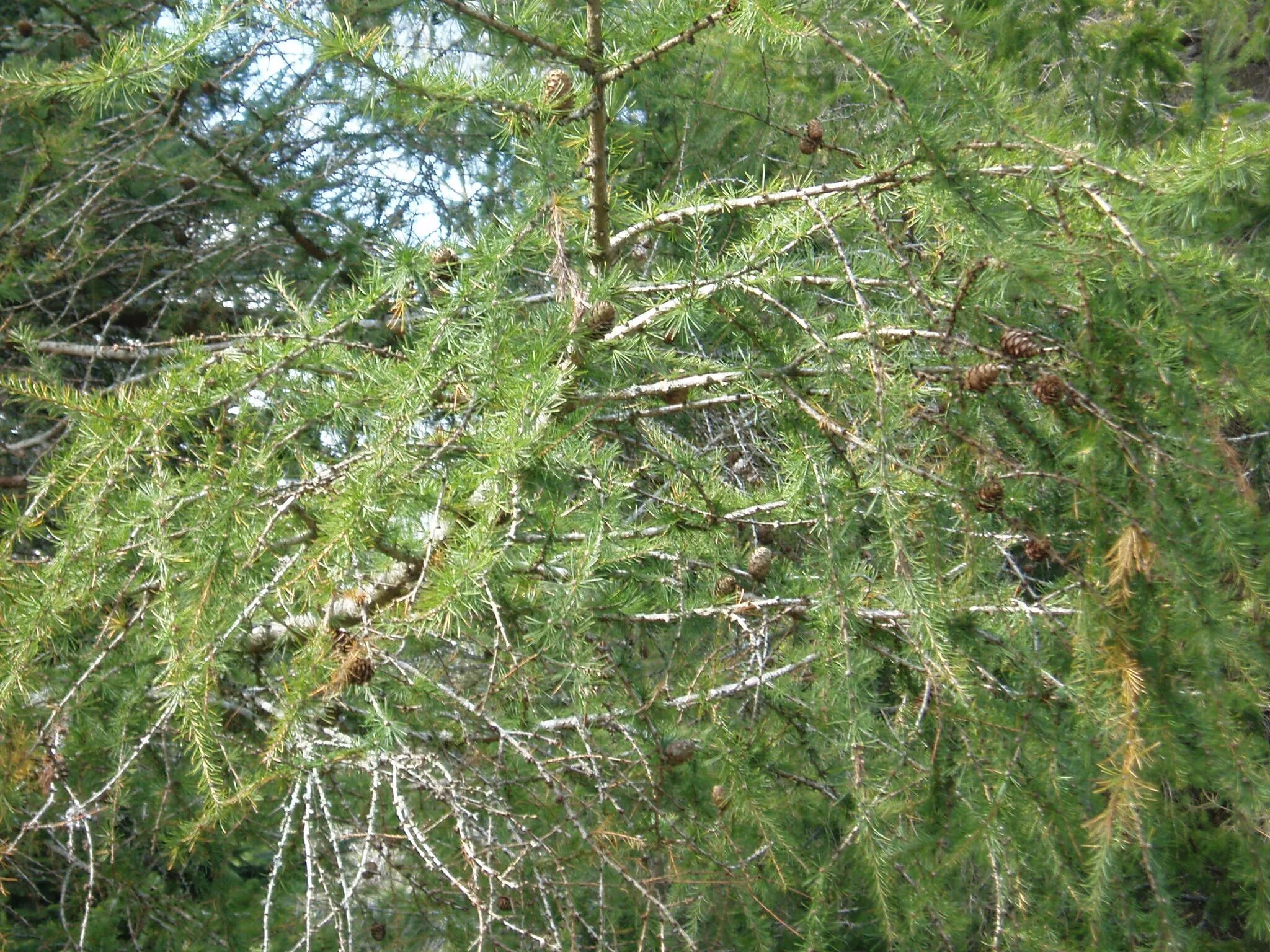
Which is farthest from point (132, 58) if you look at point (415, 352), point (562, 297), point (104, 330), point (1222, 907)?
point (1222, 907)

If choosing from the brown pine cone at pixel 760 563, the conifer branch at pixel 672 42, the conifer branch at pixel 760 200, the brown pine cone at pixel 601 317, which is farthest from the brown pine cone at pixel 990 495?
the brown pine cone at pixel 760 563

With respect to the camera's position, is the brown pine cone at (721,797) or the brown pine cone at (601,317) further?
Result: the brown pine cone at (721,797)

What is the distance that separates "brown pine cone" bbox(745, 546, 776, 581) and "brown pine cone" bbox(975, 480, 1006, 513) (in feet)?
3.02

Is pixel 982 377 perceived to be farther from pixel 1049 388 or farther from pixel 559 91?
pixel 559 91

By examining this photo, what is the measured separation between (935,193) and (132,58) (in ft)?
3.79

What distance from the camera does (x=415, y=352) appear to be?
173 cm

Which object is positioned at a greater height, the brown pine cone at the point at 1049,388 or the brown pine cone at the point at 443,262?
the brown pine cone at the point at 443,262

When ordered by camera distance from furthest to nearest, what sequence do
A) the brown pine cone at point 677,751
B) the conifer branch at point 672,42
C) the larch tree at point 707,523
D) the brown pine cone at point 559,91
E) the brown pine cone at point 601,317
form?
the brown pine cone at point 677,751 < the brown pine cone at point 601,317 < the brown pine cone at point 559,91 < the conifer branch at point 672,42 < the larch tree at point 707,523

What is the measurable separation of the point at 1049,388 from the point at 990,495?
240 mm

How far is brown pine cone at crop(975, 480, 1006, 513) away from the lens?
1.71 meters

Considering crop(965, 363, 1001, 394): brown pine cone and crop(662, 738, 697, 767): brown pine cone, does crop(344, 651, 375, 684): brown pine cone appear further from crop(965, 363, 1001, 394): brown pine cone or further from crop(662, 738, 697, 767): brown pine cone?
crop(965, 363, 1001, 394): brown pine cone

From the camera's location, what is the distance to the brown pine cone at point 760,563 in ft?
8.59

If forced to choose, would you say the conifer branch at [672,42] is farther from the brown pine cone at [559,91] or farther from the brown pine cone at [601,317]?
the brown pine cone at [601,317]

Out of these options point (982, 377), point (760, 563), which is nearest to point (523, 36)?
point (982, 377)
